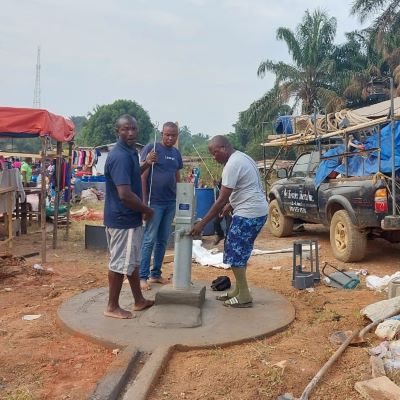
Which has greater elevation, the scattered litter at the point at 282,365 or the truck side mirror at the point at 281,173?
the truck side mirror at the point at 281,173

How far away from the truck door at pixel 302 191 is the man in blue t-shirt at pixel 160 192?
3639 millimetres

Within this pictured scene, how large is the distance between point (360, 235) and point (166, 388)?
468 cm

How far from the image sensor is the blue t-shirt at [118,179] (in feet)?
13.2

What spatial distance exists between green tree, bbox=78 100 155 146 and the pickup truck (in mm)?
37603

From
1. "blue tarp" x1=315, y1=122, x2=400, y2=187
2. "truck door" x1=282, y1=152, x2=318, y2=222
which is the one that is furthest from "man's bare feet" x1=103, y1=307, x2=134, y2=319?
"truck door" x1=282, y1=152, x2=318, y2=222

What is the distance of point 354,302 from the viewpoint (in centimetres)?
502

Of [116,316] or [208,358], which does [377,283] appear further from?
[116,316]

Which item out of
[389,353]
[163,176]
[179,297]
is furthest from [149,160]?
[389,353]

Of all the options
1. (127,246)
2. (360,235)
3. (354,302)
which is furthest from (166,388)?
(360,235)

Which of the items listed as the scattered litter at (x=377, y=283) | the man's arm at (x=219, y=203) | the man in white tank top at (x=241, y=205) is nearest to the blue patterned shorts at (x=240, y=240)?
the man in white tank top at (x=241, y=205)

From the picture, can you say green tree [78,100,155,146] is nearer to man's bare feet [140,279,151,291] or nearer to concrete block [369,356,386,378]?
man's bare feet [140,279,151,291]

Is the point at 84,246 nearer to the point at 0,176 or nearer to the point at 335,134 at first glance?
the point at 0,176

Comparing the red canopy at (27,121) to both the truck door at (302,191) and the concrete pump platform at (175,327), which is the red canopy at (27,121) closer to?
the concrete pump platform at (175,327)

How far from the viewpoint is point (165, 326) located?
406 centimetres
